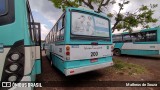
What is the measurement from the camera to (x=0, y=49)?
78.7 inches

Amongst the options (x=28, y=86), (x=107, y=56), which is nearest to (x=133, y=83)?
(x=107, y=56)

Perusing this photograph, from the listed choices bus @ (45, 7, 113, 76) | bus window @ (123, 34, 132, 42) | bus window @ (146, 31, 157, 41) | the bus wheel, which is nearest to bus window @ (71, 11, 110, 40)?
bus @ (45, 7, 113, 76)

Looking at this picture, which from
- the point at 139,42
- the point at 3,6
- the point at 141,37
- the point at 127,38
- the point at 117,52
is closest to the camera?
the point at 3,6

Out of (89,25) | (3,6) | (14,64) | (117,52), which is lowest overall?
(117,52)

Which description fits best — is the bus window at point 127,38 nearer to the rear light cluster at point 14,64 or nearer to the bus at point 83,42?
the bus at point 83,42

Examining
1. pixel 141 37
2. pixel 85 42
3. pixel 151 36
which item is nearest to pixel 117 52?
pixel 141 37

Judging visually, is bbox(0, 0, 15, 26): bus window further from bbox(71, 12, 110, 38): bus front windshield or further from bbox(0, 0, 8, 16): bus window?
bbox(71, 12, 110, 38): bus front windshield

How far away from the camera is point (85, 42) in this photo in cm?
529

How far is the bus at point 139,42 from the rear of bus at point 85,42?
7657 millimetres

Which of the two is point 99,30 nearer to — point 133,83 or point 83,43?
point 83,43

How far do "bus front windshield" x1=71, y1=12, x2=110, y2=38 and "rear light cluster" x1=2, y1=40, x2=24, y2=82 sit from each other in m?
3.02

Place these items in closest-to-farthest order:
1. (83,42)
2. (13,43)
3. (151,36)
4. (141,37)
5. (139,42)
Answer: (13,43) < (83,42) < (151,36) < (141,37) < (139,42)

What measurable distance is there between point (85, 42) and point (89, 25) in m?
0.77

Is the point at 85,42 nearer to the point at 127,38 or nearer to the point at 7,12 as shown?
the point at 7,12
